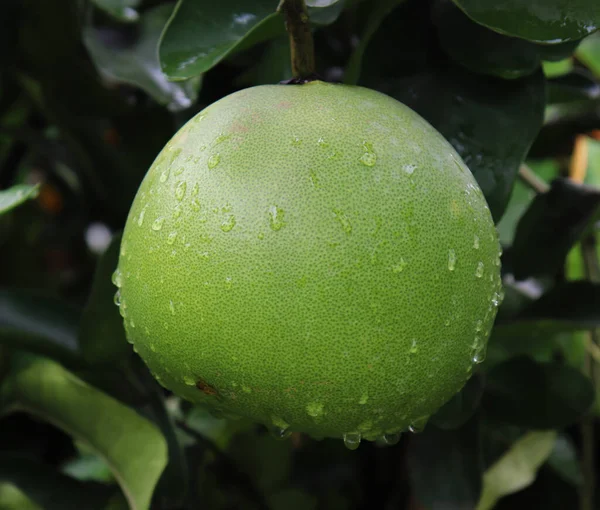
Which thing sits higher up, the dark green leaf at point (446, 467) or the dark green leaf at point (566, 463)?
the dark green leaf at point (446, 467)

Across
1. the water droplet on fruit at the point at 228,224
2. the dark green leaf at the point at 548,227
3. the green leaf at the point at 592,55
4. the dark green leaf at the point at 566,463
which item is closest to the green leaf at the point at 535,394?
the dark green leaf at the point at 548,227

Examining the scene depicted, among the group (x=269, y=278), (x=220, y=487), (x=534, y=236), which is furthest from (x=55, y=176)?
(x=269, y=278)

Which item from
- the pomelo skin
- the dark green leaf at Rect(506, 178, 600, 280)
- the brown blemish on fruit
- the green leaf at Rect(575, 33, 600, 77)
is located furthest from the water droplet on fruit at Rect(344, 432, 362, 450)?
the green leaf at Rect(575, 33, 600, 77)

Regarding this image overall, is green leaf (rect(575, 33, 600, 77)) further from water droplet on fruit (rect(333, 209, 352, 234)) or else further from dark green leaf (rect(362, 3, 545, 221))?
water droplet on fruit (rect(333, 209, 352, 234))

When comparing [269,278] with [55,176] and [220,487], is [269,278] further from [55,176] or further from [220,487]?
[55,176]

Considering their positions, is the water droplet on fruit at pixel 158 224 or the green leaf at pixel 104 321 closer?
the water droplet on fruit at pixel 158 224

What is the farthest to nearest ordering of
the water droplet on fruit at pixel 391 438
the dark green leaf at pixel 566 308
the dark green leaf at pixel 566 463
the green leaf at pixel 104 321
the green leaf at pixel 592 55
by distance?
1. the green leaf at pixel 592 55
2. the dark green leaf at pixel 566 463
3. the dark green leaf at pixel 566 308
4. the green leaf at pixel 104 321
5. the water droplet on fruit at pixel 391 438

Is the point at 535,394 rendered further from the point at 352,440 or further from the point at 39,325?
the point at 39,325

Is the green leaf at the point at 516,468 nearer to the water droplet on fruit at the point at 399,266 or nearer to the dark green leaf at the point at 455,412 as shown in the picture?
the dark green leaf at the point at 455,412

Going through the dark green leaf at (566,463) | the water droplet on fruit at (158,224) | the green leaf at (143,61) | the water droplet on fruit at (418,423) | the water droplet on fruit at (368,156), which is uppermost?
the water droplet on fruit at (368,156)
